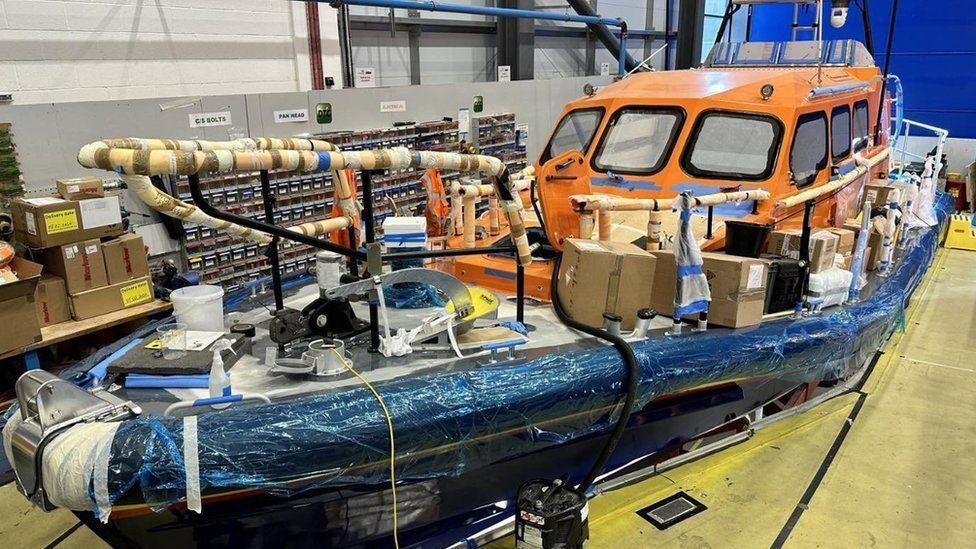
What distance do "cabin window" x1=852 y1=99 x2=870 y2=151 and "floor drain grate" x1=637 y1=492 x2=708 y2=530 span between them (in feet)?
9.48

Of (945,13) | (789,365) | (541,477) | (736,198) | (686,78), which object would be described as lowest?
(541,477)

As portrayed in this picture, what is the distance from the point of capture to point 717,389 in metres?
3.33

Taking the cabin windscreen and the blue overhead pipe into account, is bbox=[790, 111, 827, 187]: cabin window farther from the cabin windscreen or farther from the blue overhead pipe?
the blue overhead pipe

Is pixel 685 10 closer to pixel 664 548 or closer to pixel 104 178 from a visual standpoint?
pixel 104 178

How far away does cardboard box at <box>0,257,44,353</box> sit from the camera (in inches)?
154

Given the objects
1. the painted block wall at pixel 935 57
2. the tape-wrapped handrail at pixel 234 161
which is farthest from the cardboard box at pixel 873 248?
the painted block wall at pixel 935 57

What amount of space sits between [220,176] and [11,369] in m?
1.99

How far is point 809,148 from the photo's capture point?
4.18m

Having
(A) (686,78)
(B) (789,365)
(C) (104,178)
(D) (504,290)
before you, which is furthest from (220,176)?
(B) (789,365)

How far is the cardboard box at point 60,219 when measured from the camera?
4.23 m

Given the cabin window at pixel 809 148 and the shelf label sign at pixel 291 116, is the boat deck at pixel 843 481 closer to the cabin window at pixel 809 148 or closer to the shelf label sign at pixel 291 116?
the cabin window at pixel 809 148

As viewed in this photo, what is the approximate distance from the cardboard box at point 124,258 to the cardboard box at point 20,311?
467 millimetres

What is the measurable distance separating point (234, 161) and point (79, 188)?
2864mm

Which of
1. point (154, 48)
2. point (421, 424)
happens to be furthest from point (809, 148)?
point (154, 48)
